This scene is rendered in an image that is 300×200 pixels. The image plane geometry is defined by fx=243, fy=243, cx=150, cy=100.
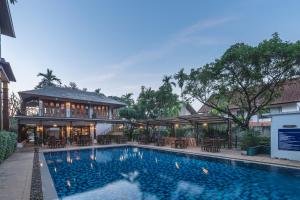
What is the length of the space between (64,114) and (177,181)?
913 inches

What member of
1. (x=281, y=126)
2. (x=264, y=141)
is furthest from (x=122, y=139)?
(x=281, y=126)

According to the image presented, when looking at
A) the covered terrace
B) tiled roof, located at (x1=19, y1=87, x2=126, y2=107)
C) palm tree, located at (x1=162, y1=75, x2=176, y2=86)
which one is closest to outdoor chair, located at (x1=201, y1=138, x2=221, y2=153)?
the covered terrace

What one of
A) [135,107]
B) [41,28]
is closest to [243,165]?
[41,28]

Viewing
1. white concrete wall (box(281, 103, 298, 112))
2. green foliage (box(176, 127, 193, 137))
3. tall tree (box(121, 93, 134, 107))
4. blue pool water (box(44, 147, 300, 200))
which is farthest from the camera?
tall tree (box(121, 93, 134, 107))

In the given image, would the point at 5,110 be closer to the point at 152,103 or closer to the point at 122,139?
the point at 122,139

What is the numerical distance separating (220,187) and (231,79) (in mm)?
11180

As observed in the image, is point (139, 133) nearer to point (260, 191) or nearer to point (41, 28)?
point (41, 28)

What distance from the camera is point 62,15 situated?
68.2 ft

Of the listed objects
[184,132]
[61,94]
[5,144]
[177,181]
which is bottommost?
[177,181]

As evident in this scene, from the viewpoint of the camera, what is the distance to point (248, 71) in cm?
1764

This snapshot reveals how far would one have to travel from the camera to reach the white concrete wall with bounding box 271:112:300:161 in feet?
45.4

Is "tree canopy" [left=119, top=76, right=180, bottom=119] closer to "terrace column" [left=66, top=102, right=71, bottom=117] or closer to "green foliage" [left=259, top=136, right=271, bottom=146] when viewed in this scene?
"terrace column" [left=66, top=102, right=71, bottom=117]

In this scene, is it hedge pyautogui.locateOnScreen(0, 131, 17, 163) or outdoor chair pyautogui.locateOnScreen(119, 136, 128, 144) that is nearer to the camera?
hedge pyautogui.locateOnScreen(0, 131, 17, 163)

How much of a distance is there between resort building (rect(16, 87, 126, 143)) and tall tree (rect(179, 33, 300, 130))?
16.0 meters
